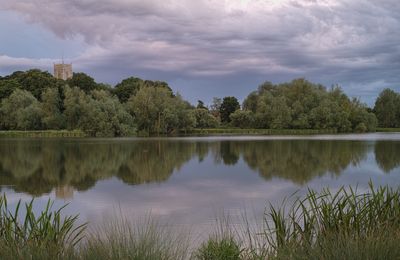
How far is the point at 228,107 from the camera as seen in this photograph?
93.8m

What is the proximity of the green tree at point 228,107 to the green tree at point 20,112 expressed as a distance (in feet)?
131

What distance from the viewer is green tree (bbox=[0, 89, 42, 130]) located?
6450cm

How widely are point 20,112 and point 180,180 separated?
5172cm

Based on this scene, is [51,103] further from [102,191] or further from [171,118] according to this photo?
[102,191]

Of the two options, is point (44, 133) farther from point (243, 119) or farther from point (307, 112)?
point (307, 112)

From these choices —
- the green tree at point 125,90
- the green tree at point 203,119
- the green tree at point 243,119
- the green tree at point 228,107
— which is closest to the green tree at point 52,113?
the green tree at point 125,90

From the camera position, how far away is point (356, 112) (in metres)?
81.4

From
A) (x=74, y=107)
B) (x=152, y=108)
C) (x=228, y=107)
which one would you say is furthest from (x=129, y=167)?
(x=228, y=107)

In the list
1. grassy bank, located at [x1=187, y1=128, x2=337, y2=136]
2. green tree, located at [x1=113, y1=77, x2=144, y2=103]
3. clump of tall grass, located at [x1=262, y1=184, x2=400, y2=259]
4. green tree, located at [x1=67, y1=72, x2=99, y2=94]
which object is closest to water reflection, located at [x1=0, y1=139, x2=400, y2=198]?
clump of tall grass, located at [x1=262, y1=184, x2=400, y2=259]

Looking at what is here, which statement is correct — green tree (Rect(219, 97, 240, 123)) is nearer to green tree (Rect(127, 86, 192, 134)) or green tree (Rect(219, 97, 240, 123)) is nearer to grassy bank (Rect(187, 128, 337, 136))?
grassy bank (Rect(187, 128, 337, 136))

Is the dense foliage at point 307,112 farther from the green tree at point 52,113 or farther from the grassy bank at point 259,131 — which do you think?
the green tree at point 52,113

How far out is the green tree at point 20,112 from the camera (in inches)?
2539

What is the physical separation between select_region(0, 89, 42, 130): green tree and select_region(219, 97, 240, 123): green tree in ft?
131

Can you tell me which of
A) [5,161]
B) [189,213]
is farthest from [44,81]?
[189,213]
